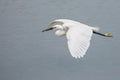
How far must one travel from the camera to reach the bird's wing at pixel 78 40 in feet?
13.9

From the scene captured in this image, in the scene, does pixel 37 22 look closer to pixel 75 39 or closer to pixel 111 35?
pixel 111 35

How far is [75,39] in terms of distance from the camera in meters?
4.50

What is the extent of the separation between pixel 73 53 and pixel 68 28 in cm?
91

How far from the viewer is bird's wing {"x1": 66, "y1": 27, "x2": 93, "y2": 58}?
13.9ft

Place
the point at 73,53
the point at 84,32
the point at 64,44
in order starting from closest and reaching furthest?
the point at 73,53, the point at 84,32, the point at 64,44

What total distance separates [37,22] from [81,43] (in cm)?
288

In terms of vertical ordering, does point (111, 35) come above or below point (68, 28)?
below

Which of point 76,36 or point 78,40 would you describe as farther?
point 76,36

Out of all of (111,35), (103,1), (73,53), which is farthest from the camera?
(103,1)

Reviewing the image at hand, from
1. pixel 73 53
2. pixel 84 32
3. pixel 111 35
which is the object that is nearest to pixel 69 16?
pixel 111 35

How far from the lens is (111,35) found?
5.96 m

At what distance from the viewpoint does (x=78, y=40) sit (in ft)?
14.6

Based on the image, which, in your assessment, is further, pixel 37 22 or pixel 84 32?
pixel 37 22

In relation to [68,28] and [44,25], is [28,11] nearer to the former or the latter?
[44,25]
